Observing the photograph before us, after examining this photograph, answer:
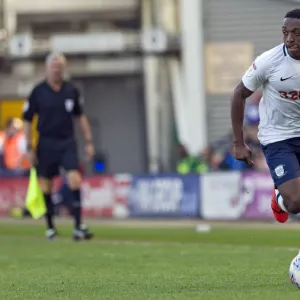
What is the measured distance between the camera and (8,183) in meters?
24.5

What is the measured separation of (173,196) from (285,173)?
1372 cm

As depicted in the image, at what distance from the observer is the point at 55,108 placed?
15.1 m

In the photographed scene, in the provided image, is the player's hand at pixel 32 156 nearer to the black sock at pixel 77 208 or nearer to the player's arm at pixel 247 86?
the black sock at pixel 77 208

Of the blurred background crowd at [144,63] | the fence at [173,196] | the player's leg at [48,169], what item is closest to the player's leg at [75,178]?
the player's leg at [48,169]

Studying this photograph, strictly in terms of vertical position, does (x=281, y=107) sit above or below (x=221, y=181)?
above

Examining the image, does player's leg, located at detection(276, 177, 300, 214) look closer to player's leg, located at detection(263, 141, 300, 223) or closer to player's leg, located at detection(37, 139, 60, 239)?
player's leg, located at detection(263, 141, 300, 223)

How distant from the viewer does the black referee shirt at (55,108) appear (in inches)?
595

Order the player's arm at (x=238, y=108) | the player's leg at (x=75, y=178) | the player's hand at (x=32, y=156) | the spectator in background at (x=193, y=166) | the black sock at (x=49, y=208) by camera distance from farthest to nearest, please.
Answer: the spectator in background at (x=193, y=166) → the black sock at (x=49, y=208) → the player's hand at (x=32, y=156) → the player's leg at (x=75, y=178) → the player's arm at (x=238, y=108)

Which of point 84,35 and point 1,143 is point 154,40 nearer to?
Answer: point 84,35

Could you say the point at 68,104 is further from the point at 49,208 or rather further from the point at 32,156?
the point at 49,208

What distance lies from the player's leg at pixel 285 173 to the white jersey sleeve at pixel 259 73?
502 mm

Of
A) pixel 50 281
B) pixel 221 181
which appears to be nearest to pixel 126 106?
pixel 221 181

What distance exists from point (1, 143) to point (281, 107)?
62.0 feet

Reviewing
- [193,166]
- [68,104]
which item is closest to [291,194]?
[68,104]
